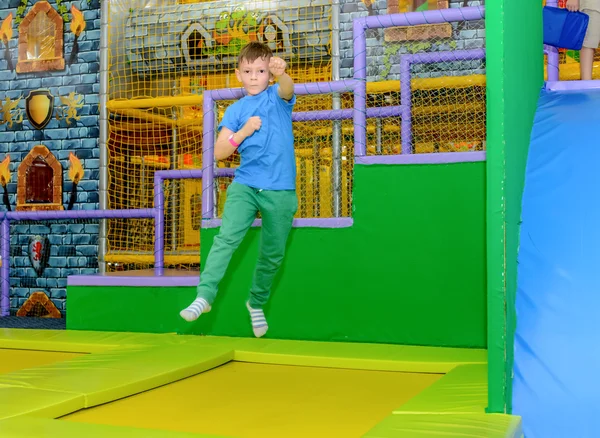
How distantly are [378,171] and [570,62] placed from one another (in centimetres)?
298

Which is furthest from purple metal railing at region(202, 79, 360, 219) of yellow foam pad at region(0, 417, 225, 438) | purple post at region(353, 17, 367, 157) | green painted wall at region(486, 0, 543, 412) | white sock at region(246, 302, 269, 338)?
yellow foam pad at region(0, 417, 225, 438)

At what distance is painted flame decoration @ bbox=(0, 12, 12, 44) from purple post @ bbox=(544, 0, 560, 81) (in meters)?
4.95

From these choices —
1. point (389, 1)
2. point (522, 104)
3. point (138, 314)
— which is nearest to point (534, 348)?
point (522, 104)

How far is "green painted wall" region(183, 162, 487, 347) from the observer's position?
3432 millimetres

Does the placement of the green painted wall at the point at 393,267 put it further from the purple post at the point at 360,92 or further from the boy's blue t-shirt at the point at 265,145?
the boy's blue t-shirt at the point at 265,145

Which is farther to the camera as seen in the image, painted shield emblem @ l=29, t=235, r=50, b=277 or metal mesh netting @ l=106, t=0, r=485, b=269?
painted shield emblem @ l=29, t=235, r=50, b=277

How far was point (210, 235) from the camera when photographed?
3.89 meters

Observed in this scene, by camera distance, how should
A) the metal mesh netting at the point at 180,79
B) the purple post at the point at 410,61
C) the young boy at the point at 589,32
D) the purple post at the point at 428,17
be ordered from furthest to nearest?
the metal mesh netting at the point at 180,79
the purple post at the point at 410,61
the young boy at the point at 589,32
the purple post at the point at 428,17

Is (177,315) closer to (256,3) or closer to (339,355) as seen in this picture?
(339,355)

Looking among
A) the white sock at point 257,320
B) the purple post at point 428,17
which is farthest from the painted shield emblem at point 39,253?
the purple post at point 428,17

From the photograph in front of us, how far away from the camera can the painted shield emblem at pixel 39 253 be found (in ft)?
21.7

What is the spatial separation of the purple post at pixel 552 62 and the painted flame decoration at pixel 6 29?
495 centimetres

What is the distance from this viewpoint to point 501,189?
2.06 metres

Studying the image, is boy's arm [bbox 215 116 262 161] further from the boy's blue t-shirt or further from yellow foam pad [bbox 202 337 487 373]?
yellow foam pad [bbox 202 337 487 373]
